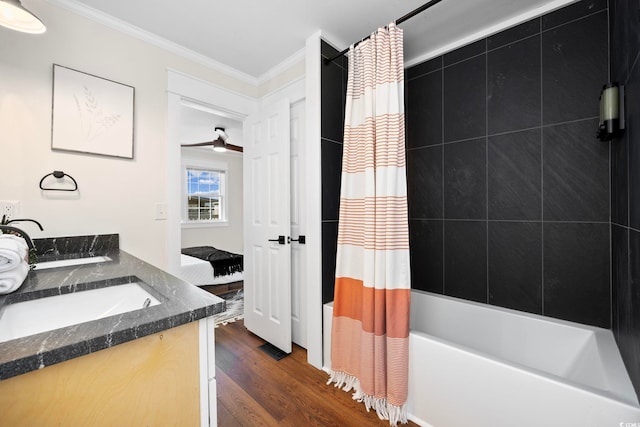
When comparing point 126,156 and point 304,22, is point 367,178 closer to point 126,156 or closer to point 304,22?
point 304,22

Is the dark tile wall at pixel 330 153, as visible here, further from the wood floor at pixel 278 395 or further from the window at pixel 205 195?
the window at pixel 205 195

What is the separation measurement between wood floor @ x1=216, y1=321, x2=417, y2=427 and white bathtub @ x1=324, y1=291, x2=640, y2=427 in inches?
9.8

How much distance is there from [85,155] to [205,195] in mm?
3873

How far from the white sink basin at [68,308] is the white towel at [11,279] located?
59mm

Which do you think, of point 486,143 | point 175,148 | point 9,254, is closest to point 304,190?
point 175,148

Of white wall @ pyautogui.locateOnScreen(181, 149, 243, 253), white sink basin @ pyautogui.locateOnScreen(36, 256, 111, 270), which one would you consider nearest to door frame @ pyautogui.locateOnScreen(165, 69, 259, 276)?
white sink basin @ pyautogui.locateOnScreen(36, 256, 111, 270)

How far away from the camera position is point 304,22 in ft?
6.29

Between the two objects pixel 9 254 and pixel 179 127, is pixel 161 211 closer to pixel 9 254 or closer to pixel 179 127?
pixel 179 127

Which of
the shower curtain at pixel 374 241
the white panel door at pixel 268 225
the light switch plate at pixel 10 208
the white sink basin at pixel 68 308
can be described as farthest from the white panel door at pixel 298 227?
the light switch plate at pixel 10 208

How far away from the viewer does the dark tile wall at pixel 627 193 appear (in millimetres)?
1011

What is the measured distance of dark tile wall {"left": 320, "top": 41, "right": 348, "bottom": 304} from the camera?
203 cm

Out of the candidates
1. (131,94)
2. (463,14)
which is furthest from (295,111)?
(463,14)

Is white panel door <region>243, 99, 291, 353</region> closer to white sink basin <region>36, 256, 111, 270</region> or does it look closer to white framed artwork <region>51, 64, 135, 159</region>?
white framed artwork <region>51, 64, 135, 159</region>

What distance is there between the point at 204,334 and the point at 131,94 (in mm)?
1912
